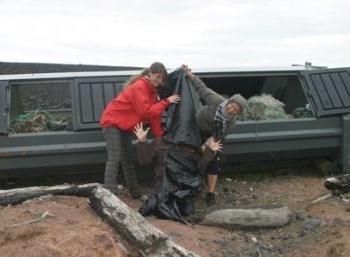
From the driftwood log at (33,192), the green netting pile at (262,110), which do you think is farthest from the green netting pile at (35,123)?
the green netting pile at (262,110)

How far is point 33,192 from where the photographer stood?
5.74m

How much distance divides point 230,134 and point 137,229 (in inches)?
128

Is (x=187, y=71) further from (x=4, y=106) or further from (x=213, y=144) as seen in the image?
(x=4, y=106)

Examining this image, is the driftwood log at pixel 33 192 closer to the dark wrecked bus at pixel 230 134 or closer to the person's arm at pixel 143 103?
the person's arm at pixel 143 103

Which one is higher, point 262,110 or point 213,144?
point 262,110

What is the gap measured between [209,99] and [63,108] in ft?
10.4

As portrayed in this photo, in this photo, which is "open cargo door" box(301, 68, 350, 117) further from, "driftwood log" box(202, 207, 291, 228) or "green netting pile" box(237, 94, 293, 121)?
"driftwood log" box(202, 207, 291, 228)

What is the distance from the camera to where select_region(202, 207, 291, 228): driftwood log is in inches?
239

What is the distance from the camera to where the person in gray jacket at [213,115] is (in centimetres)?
643

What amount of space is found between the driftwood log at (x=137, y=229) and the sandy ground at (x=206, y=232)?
8 centimetres

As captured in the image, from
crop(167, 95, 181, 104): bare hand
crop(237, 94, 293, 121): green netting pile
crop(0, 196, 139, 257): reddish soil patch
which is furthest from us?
crop(237, 94, 293, 121): green netting pile

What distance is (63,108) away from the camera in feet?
30.0

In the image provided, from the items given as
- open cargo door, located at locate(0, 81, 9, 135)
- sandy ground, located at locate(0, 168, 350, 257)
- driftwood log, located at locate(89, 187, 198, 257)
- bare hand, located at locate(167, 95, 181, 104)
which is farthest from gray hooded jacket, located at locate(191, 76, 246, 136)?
open cargo door, located at locate(0, 81, 9, 135)

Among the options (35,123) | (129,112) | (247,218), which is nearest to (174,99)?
(129,112)
